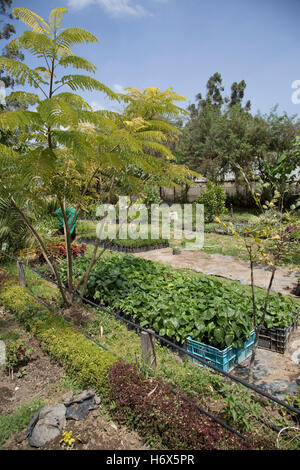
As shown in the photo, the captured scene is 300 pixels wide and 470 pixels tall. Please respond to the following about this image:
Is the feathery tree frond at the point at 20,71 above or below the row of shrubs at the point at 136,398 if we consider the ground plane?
above

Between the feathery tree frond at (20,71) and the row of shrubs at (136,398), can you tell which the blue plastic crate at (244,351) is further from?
the feathery tree frond at (20,71)

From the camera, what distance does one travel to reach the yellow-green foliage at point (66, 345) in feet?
10.4

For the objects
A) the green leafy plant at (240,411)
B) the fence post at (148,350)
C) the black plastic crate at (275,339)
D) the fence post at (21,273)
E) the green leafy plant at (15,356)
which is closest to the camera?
the green leafy plant at (240,411)

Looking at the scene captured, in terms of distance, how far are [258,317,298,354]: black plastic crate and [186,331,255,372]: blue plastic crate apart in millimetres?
328

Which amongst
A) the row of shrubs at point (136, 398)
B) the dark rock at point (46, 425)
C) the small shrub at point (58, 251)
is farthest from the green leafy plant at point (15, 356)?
the small shrub at point (58, 251)

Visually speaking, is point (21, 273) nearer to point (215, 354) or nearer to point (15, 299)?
point (15, 299)

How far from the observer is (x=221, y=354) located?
352cm

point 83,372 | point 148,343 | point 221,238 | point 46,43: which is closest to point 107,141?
point 46,43

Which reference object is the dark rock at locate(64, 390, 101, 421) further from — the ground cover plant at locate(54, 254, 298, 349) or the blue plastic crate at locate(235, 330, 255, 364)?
the blue plastic crate at locate(235, 330, 255, 364)

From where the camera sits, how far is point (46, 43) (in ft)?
11.9

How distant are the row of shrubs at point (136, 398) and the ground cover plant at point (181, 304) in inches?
42.5

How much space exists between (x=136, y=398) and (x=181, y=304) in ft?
6.34
